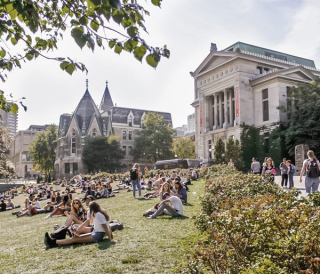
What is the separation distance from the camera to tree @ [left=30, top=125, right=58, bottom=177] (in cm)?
7538

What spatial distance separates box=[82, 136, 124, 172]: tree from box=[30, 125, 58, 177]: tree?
1238cm

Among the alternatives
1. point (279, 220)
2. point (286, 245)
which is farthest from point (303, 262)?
point (279, 220)

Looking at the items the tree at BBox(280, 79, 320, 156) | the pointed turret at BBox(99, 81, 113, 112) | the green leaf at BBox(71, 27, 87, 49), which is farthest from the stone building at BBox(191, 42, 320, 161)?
the green leaf at BBox(71, 27, 87, 49)

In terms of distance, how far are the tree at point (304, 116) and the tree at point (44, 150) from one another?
48680 mm

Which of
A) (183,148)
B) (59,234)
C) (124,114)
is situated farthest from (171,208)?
(124,114)

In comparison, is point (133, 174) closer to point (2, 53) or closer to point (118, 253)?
point (118, 253)

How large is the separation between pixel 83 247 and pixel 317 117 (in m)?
39.3

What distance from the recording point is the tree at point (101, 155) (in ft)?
219

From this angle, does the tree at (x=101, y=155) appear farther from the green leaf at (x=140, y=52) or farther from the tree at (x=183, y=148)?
the green leaf at (x=140, y=52)

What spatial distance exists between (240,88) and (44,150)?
1704 inches

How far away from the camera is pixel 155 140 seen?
7362cm

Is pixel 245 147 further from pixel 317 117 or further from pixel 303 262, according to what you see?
pixel 303 262

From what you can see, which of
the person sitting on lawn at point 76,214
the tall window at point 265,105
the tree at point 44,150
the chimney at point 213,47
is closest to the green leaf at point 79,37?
the person sitting on lawn at point 76,214

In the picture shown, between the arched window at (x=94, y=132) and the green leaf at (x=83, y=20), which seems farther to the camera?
the arched window at (x=94, y=132)
